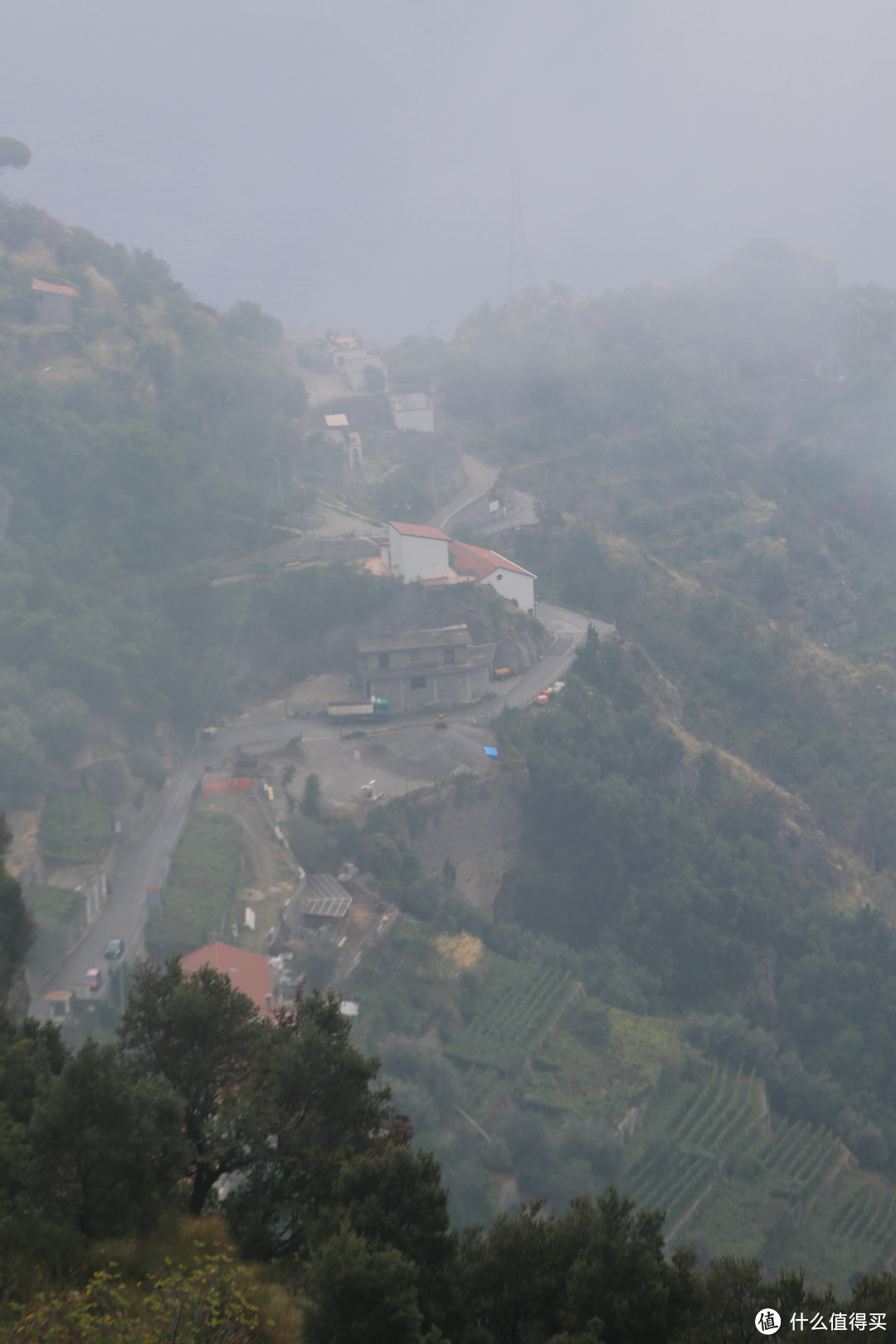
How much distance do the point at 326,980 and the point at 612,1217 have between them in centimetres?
1761

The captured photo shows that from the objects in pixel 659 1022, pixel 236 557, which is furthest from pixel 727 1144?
pixel 236 557

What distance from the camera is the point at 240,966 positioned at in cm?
2353

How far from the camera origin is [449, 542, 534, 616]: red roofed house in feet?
135

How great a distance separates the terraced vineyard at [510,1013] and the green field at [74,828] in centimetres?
1079

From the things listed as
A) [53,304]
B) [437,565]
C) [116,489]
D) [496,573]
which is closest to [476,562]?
[496,573]

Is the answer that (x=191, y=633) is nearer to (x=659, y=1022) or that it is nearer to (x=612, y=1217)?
(x=659, y=1022)

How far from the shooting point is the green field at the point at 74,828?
88.5 feet

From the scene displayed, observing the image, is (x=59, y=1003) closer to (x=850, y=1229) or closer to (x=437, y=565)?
(x=850, y=1229)

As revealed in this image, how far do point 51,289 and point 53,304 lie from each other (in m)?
0.69

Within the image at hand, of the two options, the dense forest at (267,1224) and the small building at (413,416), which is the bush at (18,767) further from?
the small building at (413,416)

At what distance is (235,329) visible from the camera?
52188 mm

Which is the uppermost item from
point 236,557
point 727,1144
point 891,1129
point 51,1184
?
point 51,1184

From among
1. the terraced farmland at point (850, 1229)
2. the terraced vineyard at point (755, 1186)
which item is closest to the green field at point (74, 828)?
the terraced vineyard at point (755, 1186)

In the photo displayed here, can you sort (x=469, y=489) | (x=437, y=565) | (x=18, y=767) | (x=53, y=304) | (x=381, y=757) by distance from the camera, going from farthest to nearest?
(x=469, y=489) < (x=53, y=304) < (x=437, y=565) < (x=381, y=757) < (x=18, y=767)
